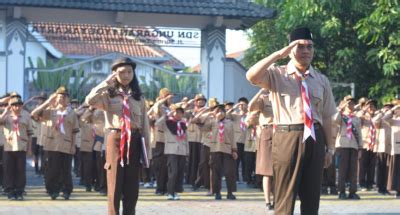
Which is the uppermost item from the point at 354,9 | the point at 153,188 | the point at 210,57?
the point at 354,9

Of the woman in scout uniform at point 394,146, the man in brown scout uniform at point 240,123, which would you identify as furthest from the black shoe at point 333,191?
the man in brown scout uniform at point 240,123

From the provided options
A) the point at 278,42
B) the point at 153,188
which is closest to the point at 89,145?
the point at 153,188

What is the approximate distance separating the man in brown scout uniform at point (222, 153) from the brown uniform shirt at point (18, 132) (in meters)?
3.49

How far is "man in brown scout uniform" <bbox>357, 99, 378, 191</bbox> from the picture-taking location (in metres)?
19.8

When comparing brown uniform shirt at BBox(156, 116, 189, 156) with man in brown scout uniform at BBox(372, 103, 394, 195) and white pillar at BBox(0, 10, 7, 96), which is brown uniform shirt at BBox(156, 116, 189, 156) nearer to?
man in brown scout uniform at BBox(372, 103, 394, 195)

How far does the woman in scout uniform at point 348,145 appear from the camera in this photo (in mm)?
17906

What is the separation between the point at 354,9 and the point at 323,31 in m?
1.17

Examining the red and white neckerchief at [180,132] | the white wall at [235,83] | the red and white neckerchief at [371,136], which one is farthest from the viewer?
the white wall at [235,83]

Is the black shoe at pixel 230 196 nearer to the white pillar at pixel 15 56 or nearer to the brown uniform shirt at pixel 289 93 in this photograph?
the white pillar at pixel 15 56

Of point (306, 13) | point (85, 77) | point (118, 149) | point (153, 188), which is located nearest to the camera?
point (118, 149)

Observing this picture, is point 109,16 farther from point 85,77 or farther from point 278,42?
point 278,42

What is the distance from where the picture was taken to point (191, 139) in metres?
21.1

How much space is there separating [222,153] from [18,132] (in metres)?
3.87

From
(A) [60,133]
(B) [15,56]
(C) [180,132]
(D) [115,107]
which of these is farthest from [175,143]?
(D) [115,107]
